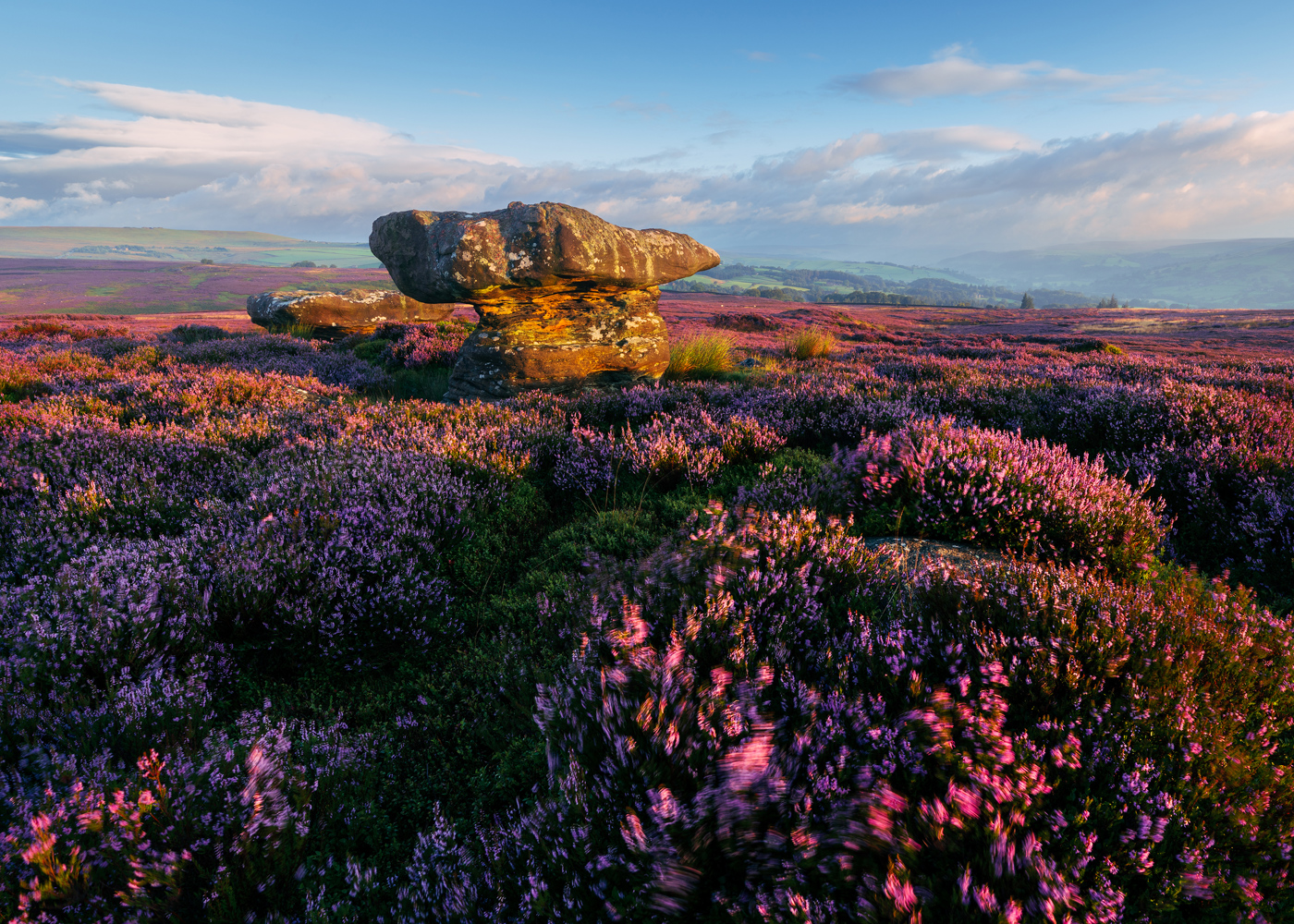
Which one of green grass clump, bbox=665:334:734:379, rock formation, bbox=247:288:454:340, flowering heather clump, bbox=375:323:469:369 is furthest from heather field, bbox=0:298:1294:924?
rock formation, bbox=247:288:454:340

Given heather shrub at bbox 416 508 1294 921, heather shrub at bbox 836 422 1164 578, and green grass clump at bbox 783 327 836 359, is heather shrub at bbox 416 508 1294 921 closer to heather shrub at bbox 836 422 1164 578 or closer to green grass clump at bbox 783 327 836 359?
heather shrub at bbox 836 422 1164 578

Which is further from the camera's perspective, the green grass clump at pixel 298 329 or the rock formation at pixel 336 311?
the rock formation at pixel 336 311

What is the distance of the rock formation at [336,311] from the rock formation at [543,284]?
28.8 ft

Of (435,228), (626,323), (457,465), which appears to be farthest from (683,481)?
(435,228)

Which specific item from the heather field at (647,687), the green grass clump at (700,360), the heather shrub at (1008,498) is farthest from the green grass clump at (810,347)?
the heather shrub at (1008,498)

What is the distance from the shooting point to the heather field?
1438mm

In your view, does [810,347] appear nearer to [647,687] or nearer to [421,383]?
[421,383]

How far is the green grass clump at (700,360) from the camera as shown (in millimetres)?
10109

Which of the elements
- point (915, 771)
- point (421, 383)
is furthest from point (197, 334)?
point (915, 771)

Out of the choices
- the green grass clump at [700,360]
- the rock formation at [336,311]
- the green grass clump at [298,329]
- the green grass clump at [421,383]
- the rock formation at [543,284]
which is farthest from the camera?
the rock formation at [336,311]

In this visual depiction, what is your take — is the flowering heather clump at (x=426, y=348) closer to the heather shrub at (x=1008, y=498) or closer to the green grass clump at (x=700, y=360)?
the green grass clump at (x=700, y=360)

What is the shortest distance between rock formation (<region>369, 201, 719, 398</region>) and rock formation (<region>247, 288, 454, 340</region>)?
8769mm

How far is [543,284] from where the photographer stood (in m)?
8.25

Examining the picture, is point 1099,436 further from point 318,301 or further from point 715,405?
point 318,301
